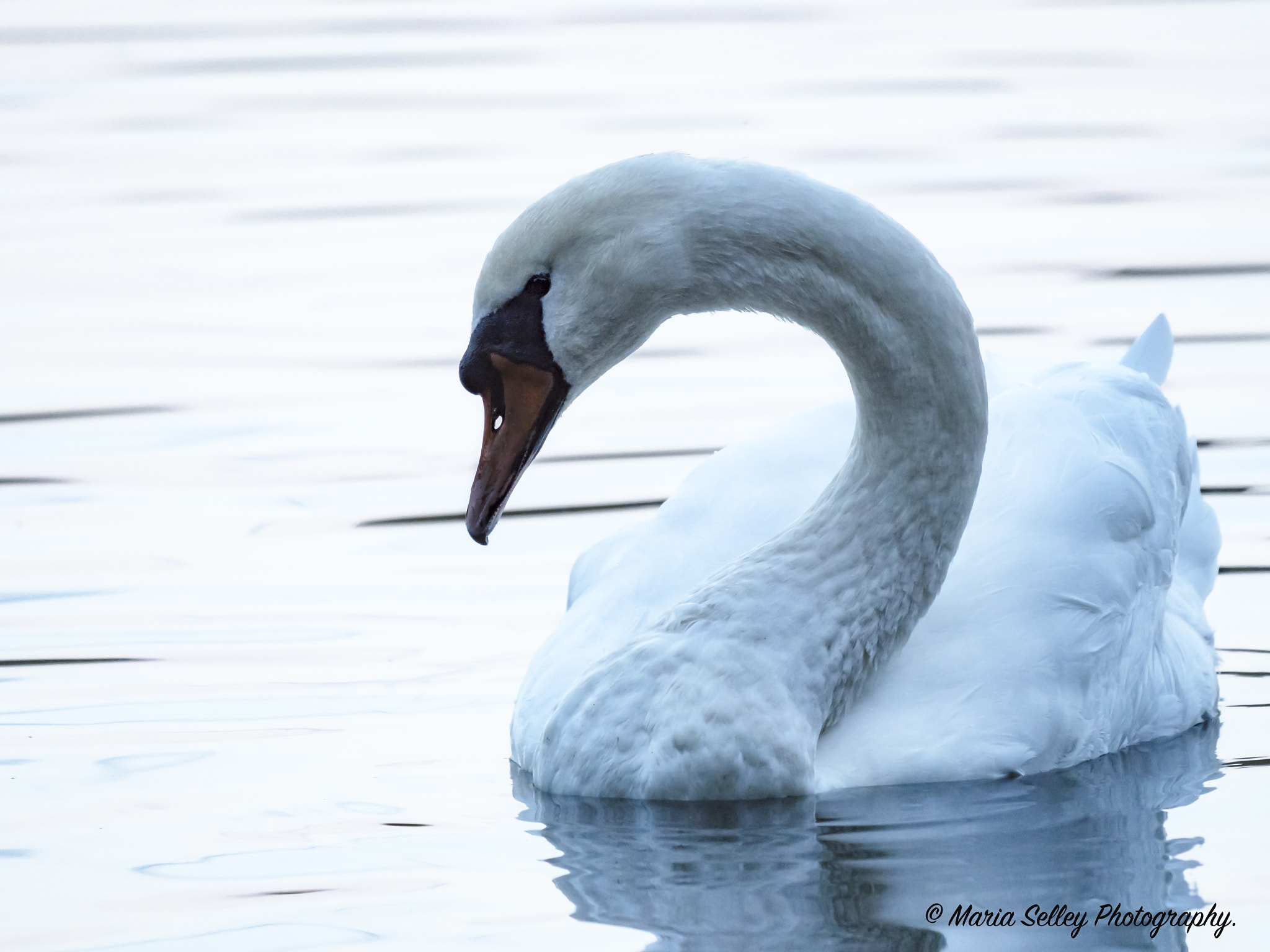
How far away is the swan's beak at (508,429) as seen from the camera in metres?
5.85

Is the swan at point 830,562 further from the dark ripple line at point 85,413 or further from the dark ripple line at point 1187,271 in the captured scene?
the dark ripple line at point 1187,271

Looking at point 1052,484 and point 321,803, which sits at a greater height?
point 1052,484

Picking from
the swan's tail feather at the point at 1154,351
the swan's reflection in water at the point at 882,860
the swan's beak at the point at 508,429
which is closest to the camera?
the swan's reflection in water at the point at 882,860

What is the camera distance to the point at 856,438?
615 centimetres

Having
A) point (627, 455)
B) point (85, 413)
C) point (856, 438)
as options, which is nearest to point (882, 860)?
point (856, 438)

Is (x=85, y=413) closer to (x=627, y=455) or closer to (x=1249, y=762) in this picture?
(x=627, y=455)

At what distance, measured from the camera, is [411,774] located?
6.23m

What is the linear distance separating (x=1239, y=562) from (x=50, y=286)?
19.9 feet

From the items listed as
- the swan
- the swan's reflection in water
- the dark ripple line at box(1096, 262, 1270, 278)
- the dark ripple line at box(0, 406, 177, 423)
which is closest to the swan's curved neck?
the swan

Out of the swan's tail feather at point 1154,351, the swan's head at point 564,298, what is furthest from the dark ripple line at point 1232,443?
the swan's head at point 564,298

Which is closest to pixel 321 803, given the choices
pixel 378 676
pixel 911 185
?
pixel 378 676

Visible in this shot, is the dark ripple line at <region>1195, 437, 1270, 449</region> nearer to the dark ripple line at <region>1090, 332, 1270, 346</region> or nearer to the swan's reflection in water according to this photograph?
the dark ripple line at <region>1090, 332, 1270, 346</region>

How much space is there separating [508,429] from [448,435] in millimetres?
3559

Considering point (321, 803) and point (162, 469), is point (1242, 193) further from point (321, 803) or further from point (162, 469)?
point (321, 803)
